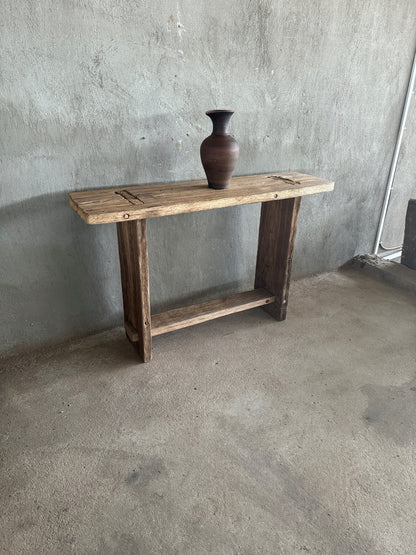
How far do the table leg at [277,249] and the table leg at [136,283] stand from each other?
0.91 metres

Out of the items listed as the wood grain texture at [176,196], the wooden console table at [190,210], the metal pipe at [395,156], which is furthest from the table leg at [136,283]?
the metal pipe at [395,156]

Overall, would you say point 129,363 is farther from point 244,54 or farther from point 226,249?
point 244,54

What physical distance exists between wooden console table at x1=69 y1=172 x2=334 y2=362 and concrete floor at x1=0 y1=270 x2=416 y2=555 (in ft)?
0.58

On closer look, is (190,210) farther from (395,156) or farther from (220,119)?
(395,156)

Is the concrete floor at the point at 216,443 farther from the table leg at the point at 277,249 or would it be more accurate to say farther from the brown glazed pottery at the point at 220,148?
the brown glazed pottery at the point at 220,148

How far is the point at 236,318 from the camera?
2.63 m

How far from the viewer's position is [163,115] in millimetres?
2162

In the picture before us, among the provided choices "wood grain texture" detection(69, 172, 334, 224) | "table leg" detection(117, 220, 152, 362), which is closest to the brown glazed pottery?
"wood grain texture" detection(69, 172, 334, 224)

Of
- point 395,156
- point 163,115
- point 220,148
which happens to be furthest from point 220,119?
point 395,156

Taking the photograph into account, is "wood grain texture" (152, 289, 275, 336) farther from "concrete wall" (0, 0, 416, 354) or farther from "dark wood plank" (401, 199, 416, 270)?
"dark wood plank" (401, 199, 416, 270)

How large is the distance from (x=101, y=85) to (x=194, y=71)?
20.8 inches

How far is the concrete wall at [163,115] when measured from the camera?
6.08 ft

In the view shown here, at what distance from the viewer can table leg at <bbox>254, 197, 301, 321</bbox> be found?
240 cm

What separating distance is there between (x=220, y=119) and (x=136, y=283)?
90 centimetres
